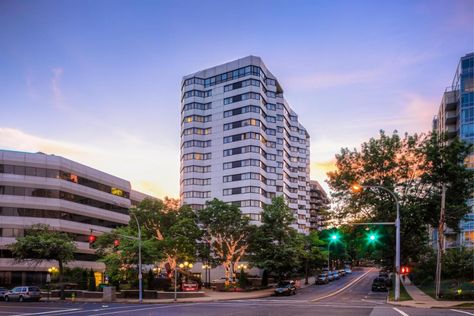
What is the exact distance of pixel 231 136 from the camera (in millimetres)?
100312

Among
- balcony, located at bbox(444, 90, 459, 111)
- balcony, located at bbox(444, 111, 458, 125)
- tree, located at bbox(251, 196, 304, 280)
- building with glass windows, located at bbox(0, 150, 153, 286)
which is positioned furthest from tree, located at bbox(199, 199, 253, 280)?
balcony, located at bbox(444, 90, 459, 111)

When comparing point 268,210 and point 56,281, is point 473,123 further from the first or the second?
point 56,281

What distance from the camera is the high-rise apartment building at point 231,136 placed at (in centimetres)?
9731

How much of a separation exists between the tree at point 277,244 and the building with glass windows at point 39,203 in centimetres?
2478

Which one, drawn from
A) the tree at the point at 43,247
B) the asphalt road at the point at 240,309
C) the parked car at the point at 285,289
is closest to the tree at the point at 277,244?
the parked car at the point at 285,289

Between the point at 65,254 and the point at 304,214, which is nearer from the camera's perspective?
the point at 65,254

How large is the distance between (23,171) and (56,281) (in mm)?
17433

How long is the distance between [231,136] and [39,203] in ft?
129

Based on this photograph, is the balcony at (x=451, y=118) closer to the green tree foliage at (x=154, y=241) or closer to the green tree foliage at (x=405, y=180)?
the green tree foliage at (x=405, y=180)

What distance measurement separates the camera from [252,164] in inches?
3809

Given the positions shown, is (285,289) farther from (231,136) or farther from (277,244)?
(231,136)

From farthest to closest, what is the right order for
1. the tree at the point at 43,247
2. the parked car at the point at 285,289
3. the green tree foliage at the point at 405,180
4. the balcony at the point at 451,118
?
1. the balcony at the point at 451,118
2. the parked car at the point at 285,289
3. the tree at the point at 43,247
4. the green tree foliage at the point at 405,180

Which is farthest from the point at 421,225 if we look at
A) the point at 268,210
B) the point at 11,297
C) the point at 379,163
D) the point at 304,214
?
the point at 304,214

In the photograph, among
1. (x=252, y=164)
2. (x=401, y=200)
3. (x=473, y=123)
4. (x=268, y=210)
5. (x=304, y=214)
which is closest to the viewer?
(x=401, y=200)
